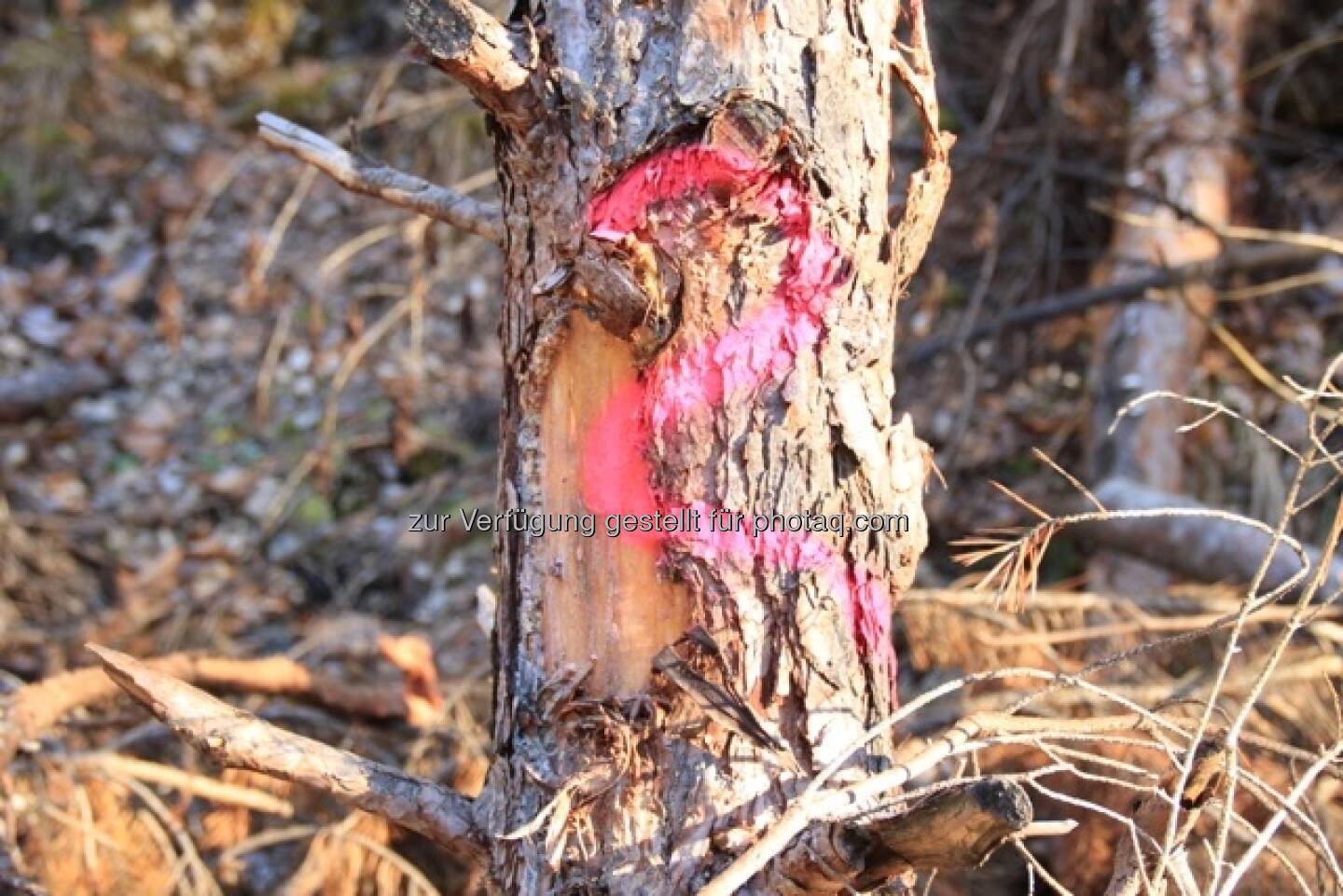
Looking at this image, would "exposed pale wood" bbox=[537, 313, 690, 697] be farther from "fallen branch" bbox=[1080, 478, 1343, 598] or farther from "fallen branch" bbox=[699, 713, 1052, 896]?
"fallen branch" bbox=[1080, 478, 1343, 598]

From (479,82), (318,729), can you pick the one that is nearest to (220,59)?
(318,729)

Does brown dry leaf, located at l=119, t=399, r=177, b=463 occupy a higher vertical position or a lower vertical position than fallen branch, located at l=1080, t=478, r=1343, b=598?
higher

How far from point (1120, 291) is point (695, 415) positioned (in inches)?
98.3

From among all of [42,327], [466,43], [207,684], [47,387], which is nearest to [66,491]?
[47,387]

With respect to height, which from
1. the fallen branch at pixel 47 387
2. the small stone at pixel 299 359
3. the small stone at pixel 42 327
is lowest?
the fallen branch at pixel 47 387

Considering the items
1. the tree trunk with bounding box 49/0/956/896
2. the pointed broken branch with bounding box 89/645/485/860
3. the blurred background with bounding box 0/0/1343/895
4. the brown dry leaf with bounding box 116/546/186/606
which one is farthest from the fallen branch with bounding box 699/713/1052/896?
the brown dry leaf with bounding box 116/546/186/606

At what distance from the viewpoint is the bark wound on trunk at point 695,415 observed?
4.30 ft

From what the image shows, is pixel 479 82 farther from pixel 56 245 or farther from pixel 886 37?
pixel 56 245

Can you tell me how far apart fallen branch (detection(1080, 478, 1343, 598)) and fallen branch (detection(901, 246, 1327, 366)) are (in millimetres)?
549

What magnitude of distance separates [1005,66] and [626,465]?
2.90 metres

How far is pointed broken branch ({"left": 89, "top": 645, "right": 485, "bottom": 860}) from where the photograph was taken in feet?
4.78

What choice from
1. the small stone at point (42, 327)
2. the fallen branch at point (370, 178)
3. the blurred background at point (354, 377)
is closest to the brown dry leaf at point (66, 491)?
the blurred background at point (354, 377)

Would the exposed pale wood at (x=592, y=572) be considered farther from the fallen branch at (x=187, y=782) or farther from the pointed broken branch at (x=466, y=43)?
the fallen branch at (x=187, y=782)

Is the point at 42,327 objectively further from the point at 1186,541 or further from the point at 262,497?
the point at 1186,541
